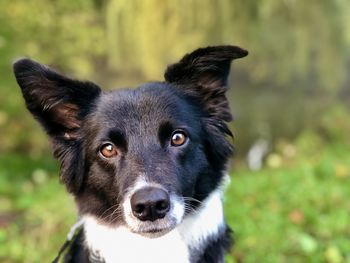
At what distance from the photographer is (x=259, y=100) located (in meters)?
11.5

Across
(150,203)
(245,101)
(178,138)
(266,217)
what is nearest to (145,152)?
(178,138)

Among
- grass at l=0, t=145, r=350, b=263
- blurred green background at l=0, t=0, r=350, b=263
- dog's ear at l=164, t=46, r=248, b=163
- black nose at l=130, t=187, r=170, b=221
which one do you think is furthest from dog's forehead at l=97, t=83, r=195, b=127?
blurred green background at l=0, t=0, r=350, b=263

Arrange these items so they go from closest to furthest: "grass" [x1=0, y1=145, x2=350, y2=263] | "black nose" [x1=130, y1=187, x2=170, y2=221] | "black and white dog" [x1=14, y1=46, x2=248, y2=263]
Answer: "black nose" [x1=130, y1=187, x2=170, y2=221] → "black and white dog" [x1=14, y1=46, x2=248, y2=263] → "grass" [x1=0, y1=145, x2=350, y2=263]

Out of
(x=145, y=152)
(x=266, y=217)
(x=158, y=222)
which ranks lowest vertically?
(x=266, y=217)

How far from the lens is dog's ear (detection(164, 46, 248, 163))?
136 inches

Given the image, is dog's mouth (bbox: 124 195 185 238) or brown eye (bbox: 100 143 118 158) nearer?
dog's mouth (bbox: 124 195 185 238)

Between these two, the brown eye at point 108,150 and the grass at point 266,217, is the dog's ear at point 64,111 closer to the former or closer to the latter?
the brown eye at point 108,150

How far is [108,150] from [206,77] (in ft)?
2.71

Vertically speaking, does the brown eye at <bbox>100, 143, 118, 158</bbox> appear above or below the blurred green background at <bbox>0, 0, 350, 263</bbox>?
above

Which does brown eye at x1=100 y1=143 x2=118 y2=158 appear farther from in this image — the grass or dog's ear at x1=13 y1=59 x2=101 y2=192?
the grass

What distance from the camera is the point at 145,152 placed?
3.17 meters

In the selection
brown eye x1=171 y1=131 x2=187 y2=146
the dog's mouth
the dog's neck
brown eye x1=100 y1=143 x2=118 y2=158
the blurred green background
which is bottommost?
the blurred green background

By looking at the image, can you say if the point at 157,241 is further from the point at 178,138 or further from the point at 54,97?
the point at 54,97

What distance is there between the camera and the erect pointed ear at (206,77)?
3.38 metres
